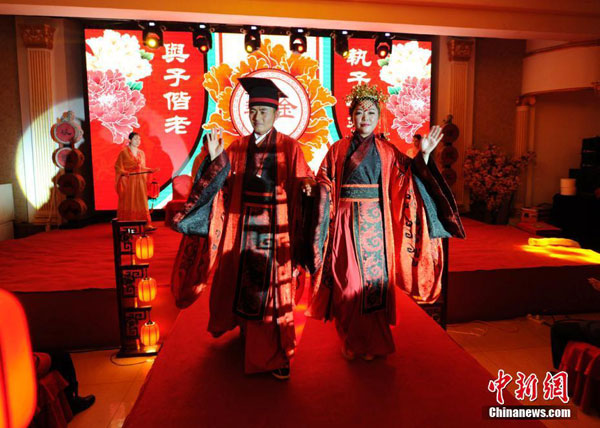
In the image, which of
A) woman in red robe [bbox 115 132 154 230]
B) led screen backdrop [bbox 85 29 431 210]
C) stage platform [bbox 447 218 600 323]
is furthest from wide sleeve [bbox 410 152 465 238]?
led screen backdrop [bbox 85 29 431 210]

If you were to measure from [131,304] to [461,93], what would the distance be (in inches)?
272

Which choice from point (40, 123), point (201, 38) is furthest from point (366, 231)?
point (40, 123)

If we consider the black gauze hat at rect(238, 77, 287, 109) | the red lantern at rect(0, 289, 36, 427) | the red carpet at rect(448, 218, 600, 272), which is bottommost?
the red carpet at rect(448, 218, 600, 272)

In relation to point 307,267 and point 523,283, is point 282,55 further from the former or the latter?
point 307,267

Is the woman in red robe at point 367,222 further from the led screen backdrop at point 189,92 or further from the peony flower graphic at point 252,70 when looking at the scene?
the peony flower graphic at point 252,70

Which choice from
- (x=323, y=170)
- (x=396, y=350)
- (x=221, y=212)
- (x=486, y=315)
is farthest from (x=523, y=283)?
(x=221, y=212)

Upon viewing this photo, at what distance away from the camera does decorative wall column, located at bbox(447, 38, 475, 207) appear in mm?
7461

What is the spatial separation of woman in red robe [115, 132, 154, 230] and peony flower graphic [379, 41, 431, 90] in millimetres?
4606

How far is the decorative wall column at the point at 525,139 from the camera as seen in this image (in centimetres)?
765

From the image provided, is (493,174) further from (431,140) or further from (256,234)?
(256,234)

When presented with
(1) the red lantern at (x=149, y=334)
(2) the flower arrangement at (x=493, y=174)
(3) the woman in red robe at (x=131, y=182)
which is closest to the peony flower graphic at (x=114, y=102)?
(3) the woman in red robe at (x=131, y=182)

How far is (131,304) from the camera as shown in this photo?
3.30 meters

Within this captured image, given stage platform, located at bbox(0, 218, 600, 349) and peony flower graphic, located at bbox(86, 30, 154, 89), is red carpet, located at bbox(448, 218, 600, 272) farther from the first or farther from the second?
peony flower graphic, located at bbox(86, 30, 154, 89)

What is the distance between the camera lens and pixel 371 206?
7.18 feet
